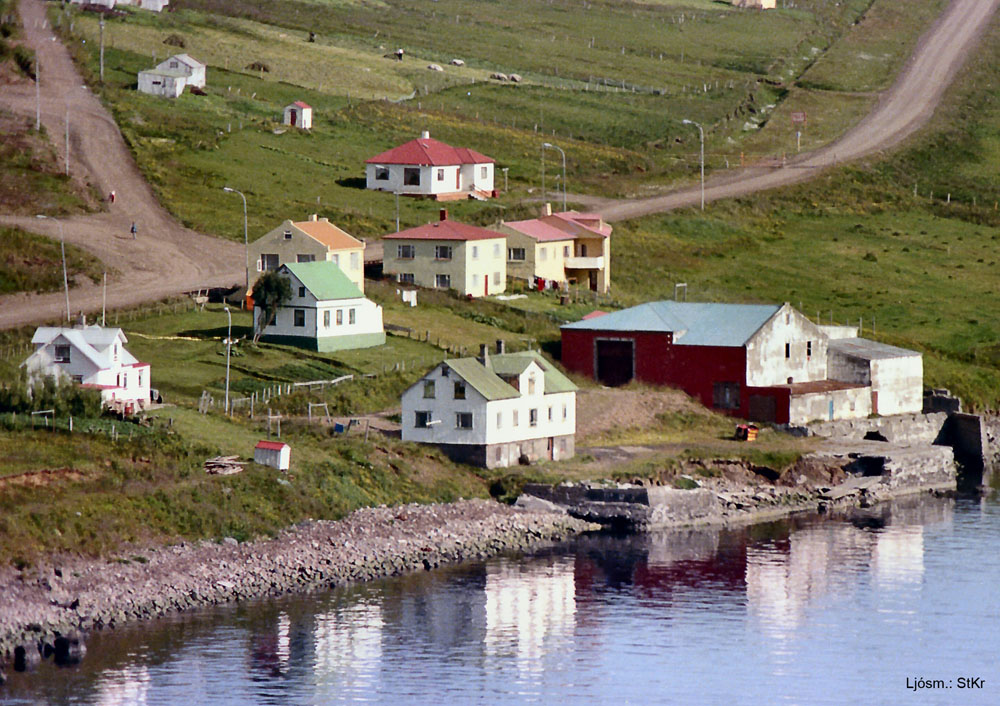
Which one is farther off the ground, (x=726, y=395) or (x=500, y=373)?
(x=500, y=373)

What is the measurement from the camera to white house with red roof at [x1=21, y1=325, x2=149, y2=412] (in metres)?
84.6

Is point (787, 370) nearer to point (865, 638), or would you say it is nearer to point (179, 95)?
point (865, 638)

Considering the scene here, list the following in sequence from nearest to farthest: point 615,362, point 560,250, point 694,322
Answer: point 694,322 → point 615,362 → point 560,250

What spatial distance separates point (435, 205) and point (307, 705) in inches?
3173

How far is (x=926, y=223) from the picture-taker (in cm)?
15225

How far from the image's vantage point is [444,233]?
387 feet

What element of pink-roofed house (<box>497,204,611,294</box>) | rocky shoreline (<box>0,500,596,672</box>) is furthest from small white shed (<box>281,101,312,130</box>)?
rocky shoreline (<box>0,500,596,672</box>)

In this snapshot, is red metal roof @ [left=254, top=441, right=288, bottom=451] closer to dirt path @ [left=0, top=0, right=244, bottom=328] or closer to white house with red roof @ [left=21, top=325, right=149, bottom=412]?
white house with red roof @ [left=21, top=325, right=149, bottom=412]

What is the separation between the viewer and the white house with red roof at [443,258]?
386 feet

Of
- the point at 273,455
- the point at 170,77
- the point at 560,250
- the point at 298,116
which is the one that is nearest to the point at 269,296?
the point at 273,455

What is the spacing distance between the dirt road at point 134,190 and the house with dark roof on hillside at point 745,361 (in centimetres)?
2036

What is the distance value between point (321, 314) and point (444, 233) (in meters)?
17.7

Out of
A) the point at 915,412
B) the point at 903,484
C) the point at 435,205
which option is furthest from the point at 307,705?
the point at 435,205

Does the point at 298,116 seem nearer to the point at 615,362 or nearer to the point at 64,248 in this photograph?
the point at 64,248
